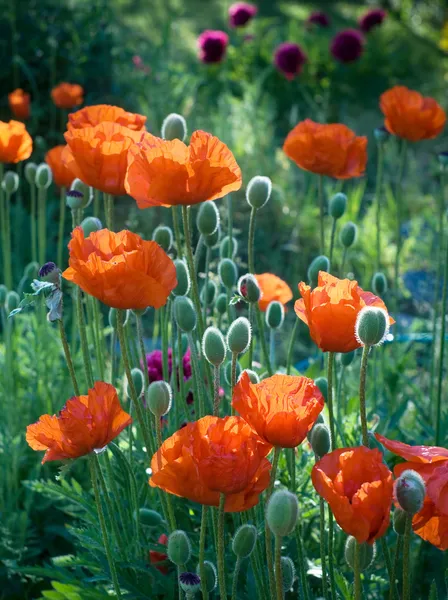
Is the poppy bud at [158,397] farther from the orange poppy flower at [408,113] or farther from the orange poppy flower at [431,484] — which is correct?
the orange poppy flower at [408,113]

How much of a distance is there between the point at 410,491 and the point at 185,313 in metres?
0.51

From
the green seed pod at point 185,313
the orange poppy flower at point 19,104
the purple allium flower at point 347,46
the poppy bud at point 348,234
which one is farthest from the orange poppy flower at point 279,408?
the purple allium flower at point 347,46

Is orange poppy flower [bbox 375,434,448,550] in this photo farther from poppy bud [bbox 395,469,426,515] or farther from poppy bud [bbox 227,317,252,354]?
poppy bud [bbox 227,317,252,354]

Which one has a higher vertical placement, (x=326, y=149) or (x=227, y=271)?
(x=326, y=149)

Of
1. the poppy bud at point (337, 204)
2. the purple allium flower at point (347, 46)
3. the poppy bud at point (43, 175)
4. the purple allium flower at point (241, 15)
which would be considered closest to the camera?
the poppy bud at point (337, 204)

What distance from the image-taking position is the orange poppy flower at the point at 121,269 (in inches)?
46.6

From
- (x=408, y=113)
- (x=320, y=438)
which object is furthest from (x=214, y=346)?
(x=408, y=113)

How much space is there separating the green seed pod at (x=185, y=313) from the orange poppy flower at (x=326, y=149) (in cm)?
53

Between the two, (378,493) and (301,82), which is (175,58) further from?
(378,493)

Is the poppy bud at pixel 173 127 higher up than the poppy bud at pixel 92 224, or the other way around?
the poppy bud at pixel 173 127

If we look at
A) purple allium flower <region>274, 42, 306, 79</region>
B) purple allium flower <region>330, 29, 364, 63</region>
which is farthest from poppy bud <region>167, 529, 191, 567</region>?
purple allium flower <region>330, 29, 364, 63</region>

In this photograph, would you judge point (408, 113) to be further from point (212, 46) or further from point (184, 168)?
point (212, 46)

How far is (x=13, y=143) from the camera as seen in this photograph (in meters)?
1.89

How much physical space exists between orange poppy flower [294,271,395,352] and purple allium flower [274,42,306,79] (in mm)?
3926
